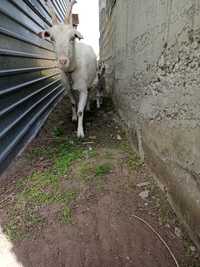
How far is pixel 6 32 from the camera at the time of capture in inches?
126

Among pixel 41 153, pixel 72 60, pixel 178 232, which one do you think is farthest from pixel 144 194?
pixel 72 60

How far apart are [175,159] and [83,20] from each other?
3673 cm

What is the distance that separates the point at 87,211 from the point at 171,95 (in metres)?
1.25

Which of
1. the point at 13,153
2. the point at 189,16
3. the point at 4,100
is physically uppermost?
the point at 189,16

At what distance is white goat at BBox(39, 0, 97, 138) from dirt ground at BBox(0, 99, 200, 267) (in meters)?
1.05

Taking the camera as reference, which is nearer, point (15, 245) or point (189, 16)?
point (189, 16)

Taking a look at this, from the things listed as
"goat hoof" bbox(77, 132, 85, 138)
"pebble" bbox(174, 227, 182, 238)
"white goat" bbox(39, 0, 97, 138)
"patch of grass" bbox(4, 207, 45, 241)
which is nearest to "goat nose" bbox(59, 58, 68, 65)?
"white goat" bbox(39, 0, 97, 138)

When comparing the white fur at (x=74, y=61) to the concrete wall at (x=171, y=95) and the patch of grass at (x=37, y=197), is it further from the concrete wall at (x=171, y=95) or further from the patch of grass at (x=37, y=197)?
the patch of grass at (x=37, y=197)

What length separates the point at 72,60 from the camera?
3.92 meters

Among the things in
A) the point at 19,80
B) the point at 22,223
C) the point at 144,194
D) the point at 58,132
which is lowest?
the point at 22,223

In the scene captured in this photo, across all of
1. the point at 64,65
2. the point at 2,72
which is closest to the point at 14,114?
the point at 2,72

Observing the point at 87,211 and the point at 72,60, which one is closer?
the point at 87,211

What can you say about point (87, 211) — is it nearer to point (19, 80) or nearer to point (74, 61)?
point (19, 80)

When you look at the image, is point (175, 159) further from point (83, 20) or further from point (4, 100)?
point (83, 20)
